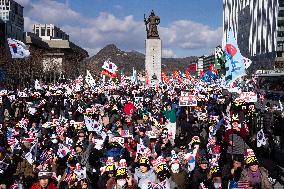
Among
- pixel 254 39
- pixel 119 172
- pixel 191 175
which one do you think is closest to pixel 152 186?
pixel 119 172

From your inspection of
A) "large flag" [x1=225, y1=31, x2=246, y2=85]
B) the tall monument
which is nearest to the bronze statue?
the tall monument

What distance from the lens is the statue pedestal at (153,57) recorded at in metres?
52.6

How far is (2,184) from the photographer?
316 inches

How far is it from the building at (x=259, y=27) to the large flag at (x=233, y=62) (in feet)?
329

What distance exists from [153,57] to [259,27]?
88.2 metres

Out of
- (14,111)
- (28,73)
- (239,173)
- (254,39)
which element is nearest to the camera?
(239,173)

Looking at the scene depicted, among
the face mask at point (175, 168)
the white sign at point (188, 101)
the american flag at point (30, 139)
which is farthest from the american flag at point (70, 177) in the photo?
the white sign at point (188, 101)

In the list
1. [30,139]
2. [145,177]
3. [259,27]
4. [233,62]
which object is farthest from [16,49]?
[259,27]

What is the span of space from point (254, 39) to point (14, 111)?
4810 inches

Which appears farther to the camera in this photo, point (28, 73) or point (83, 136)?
point (28, 73)

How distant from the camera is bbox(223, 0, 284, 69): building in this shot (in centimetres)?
11755

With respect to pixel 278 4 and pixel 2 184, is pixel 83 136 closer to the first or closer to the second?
pixel 2 184

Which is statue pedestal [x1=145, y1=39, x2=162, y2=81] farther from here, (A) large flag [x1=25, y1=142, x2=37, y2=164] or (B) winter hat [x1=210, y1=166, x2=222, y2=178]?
(B) winter hat [x1=210, y1=166, x2=222, y2=178]

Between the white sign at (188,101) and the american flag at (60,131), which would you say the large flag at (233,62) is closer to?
the american flag at (60,131)
